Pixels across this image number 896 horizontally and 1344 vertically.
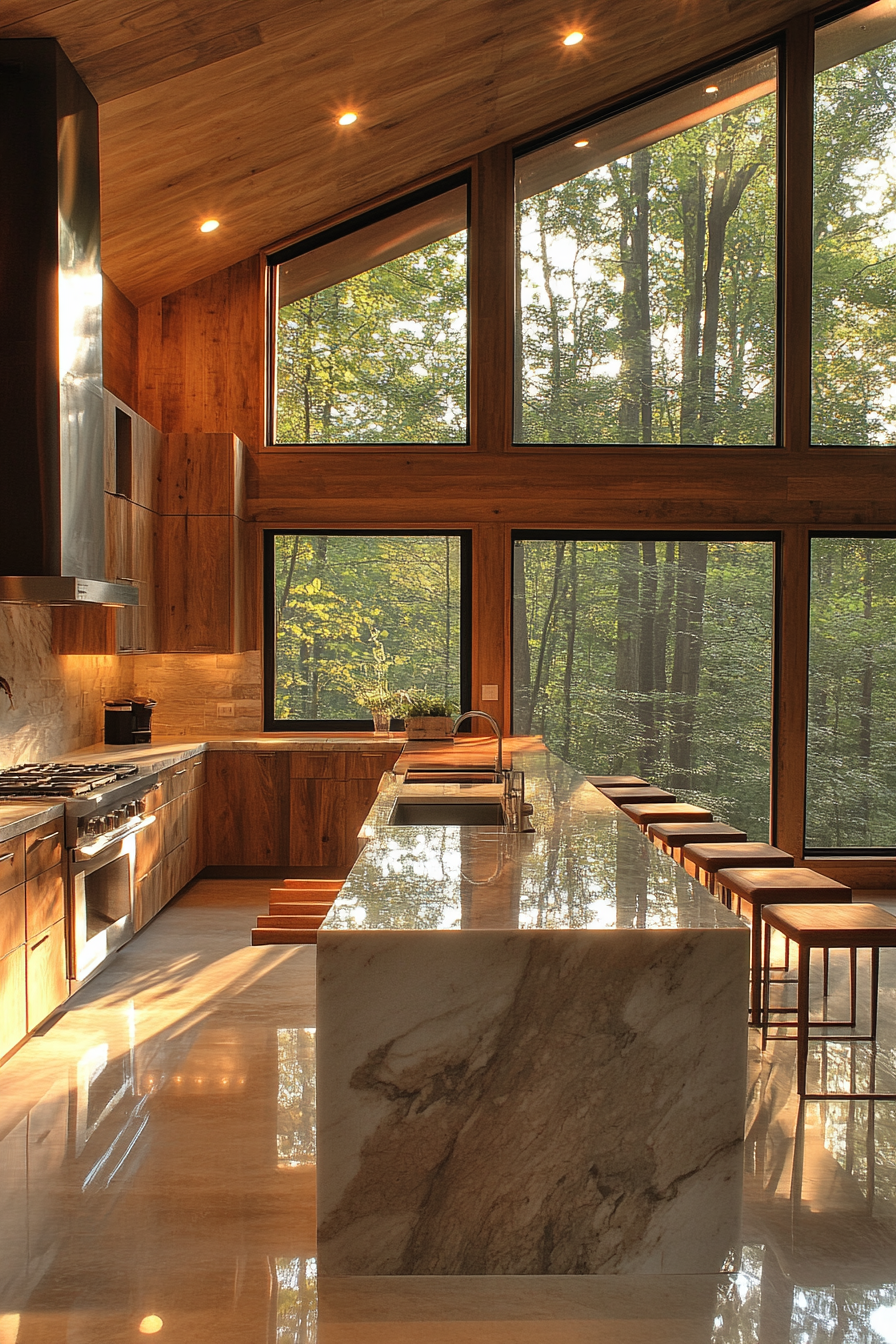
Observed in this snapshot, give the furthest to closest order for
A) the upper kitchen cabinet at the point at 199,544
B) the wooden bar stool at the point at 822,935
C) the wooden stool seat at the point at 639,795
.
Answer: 1. the upper kitchen cabinet at the point at 199,544
2. the wooden stool seat at the point at 639,795
3. the wooden bar stool at the point at 822,935

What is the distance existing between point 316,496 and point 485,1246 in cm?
522

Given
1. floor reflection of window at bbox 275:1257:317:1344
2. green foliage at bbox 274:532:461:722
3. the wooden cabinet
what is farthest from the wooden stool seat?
floor reflection of window at bbox 275:1257:317:1344

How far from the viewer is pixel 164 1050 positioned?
12.8 ft

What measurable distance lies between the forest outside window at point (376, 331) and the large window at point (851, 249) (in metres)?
2.35

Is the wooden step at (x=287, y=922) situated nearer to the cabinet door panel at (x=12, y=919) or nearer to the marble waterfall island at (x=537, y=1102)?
the cabinet door panel at (x=12, y=919)

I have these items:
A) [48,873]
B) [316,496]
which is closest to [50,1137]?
[48,873]

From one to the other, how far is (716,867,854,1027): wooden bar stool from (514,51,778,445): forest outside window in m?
3.60

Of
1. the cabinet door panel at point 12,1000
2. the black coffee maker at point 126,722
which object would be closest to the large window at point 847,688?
the black coffee maker at point 126,722

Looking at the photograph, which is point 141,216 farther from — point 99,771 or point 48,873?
point 48,873

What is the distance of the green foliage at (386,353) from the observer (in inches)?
274

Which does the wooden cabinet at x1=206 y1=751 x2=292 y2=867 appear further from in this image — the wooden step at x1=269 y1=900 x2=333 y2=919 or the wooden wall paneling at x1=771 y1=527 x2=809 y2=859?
the wooden wall paneling at x1=771 y1=527 x2=809 y2=859

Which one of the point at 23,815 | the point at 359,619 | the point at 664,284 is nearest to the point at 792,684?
the point at 664,284

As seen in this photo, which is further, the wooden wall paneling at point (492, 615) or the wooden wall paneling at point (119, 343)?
the wooden wall paneling at point (492, 615)

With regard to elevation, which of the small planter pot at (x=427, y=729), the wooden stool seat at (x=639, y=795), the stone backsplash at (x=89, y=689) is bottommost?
the wooden stool seat at (x=639, y=795)
